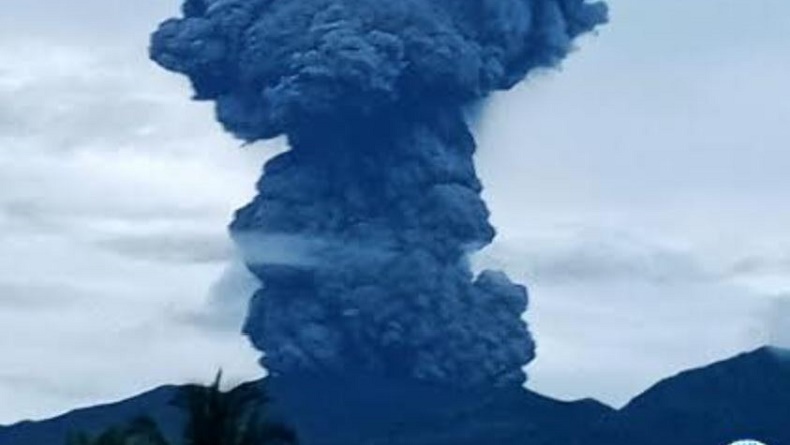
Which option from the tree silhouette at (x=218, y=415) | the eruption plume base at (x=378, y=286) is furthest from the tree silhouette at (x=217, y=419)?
the eruption plume base at (x=378, y=286)

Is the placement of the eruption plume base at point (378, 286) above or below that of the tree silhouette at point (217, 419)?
above

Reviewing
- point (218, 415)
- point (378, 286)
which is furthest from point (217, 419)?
point (378, 286)

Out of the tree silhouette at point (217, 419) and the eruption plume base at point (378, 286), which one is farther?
the eruption plume base at point (378, 286)

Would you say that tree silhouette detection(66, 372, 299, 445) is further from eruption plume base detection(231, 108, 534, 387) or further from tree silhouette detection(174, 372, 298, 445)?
eruption plume base detection(231, 108, 534, 387)

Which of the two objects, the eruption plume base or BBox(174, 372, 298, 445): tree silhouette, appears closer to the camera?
BBox(174, 372, 298, 445): tree silhouette

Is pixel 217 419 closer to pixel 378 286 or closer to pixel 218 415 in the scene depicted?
pixel 218 415

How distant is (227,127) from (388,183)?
13260 mm

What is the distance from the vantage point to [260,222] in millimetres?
178875

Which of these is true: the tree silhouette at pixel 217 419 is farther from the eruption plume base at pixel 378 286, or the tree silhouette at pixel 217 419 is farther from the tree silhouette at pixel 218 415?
the eruption plume base at pixel 378 286

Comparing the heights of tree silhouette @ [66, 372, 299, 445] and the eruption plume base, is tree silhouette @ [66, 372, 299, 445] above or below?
below

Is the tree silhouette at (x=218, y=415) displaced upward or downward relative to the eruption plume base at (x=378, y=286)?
downward

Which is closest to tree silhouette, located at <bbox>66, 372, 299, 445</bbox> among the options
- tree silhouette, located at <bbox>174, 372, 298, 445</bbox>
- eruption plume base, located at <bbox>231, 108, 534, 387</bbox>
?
tree silhouette, located at <bbox>174, 372, 298, 445</bbox>

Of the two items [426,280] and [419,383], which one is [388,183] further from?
[419,383]

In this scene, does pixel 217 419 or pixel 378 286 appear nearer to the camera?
pixel 217 419
